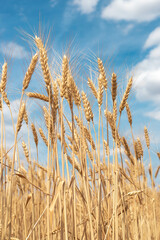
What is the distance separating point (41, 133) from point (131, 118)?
3.11ft

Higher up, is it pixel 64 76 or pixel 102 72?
pixel 102 72

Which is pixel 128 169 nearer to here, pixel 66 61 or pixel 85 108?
pixel 85 108

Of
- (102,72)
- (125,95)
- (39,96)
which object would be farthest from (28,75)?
(125,95)

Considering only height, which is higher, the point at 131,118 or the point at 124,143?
the point at 131,118

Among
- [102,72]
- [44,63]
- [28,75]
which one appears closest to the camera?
[44,63]

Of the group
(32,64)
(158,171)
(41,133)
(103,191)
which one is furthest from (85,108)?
(158,171)

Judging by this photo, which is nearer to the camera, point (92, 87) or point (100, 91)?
point (100, 91)

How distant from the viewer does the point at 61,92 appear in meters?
1.80

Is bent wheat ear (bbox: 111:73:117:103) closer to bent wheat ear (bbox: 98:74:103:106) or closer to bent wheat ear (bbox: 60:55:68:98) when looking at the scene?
bent wheat ear (bbox: 98:74:103:106)

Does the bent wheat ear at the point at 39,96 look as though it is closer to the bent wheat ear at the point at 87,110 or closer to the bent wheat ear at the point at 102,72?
the bent wheat ear at the point at 87,110

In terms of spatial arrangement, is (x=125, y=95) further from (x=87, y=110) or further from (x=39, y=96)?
(x=39, y=96)

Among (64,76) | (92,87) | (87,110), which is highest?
(92,87)

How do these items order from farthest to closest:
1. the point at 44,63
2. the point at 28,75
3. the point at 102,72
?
the point at 102,72 < the point at 28,75 < the point at 44,63

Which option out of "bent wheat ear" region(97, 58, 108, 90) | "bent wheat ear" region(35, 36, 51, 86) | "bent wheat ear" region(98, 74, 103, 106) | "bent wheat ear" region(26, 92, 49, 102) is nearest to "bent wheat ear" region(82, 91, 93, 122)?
"bent wheat ear" region(98, 74, 103, 106)
